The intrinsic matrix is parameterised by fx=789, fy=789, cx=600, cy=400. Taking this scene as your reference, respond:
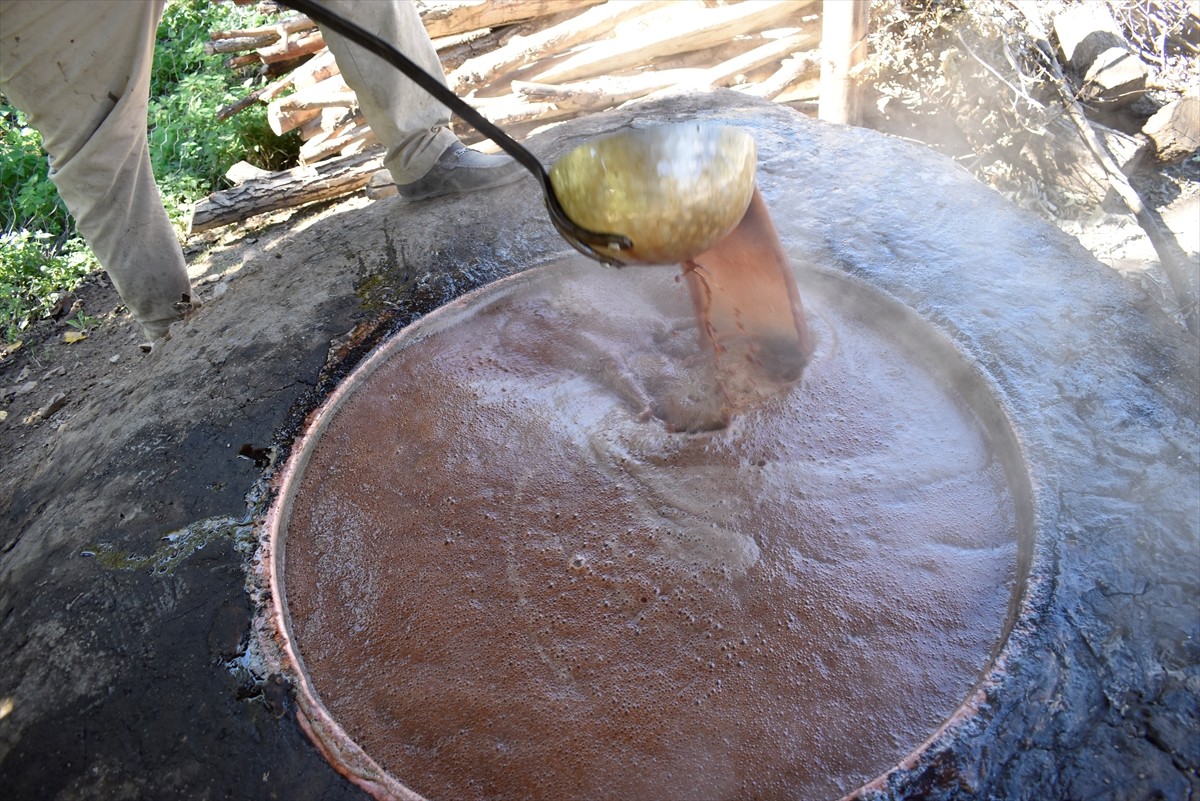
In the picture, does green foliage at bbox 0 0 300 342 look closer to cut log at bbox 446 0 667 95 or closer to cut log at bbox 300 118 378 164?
cut log at bbox 300 118 378 164

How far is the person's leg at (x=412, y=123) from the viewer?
126 inches

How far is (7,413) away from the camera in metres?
4.17

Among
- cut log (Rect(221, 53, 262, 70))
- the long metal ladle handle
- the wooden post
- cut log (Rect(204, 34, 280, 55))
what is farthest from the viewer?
cut log (Rect(221, 53, 262, 70))

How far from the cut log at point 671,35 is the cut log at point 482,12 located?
0.46 meters

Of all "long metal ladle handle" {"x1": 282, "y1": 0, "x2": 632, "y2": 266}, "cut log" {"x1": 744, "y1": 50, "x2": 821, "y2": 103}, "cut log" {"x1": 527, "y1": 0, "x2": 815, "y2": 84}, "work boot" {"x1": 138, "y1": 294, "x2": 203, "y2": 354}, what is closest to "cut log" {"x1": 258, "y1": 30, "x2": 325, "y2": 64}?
"cut log" {"x1": 527, "y1": 0, "x2": 815, "y2": 84}

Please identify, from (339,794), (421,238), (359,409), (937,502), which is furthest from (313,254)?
(937,502)

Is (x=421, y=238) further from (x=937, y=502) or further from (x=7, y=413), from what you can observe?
(x=7, y=413)

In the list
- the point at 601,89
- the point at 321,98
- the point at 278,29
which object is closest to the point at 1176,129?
the point at 601,89

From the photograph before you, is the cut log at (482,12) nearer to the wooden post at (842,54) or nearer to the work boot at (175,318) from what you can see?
the wooden post at (842,54)

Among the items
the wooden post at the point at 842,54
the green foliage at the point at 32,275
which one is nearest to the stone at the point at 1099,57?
the wooden post at the point at 842,54

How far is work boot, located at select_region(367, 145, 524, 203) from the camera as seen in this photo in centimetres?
327

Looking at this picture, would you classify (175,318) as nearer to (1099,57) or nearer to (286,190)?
(286,190)

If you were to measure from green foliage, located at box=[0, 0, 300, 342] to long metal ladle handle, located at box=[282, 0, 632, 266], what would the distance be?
4301mm

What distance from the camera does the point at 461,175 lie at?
331 centimetres
